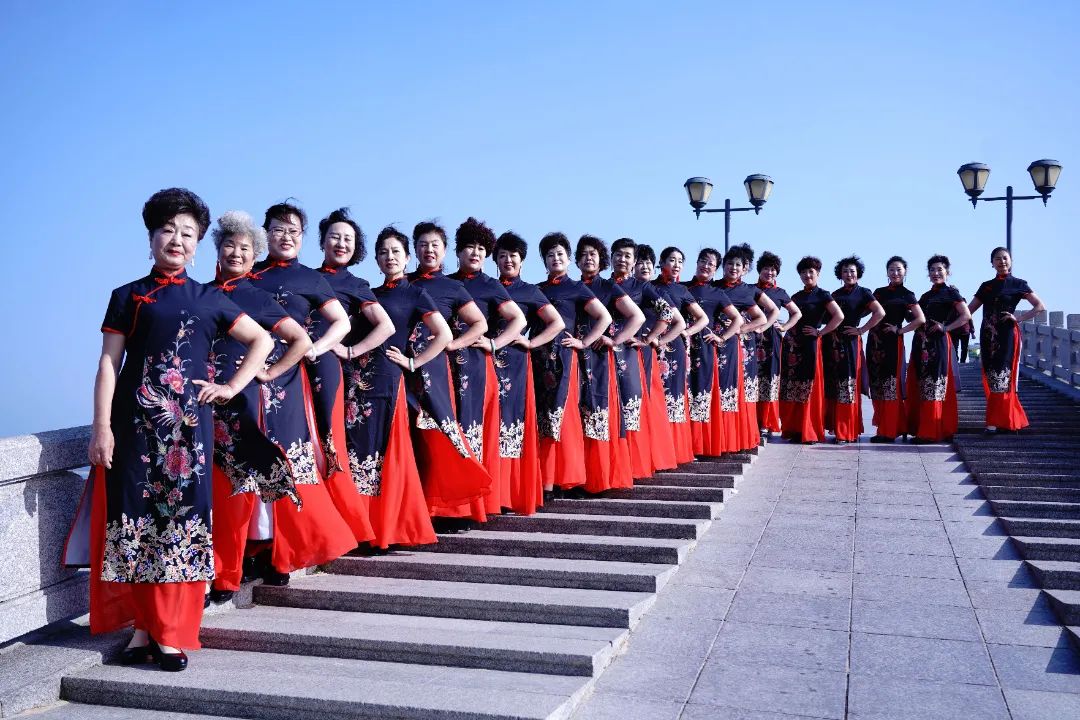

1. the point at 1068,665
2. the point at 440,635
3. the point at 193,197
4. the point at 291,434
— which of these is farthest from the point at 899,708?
the point at 193,197

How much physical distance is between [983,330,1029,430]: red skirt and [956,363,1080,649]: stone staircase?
0.15 m

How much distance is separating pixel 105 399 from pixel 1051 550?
4928mm

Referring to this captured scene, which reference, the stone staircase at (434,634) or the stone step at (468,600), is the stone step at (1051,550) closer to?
the stone staircase at (434,634)

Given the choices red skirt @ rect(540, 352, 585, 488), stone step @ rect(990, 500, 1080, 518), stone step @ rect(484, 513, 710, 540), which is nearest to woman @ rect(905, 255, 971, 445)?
stone step @ rect(990, 500, 1080, 518)

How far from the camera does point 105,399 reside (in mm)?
3975

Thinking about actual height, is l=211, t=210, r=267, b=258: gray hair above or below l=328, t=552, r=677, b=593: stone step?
above

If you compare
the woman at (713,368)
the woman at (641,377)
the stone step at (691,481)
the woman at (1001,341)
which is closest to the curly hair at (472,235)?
the woman at (641,377)

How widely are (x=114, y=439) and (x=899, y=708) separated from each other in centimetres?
299

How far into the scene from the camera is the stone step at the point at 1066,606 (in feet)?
16.0

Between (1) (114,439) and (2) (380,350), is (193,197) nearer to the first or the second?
(1) (114,439)

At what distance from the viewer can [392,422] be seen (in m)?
5.63

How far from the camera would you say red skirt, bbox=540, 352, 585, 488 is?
7176 mm

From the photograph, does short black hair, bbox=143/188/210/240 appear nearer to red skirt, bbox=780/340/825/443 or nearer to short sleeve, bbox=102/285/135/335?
short sleeve, bbox=102/285/135/335

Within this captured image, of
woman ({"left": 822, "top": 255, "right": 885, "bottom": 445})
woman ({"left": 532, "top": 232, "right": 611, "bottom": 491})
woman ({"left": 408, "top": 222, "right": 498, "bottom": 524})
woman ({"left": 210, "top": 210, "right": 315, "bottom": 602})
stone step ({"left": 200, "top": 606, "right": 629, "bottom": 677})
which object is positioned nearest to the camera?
stone step ({"left": 200, "top": 606, "right": 629, "bottom": 677})
